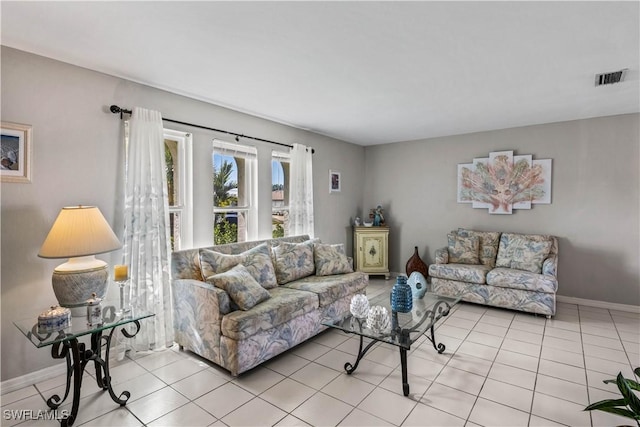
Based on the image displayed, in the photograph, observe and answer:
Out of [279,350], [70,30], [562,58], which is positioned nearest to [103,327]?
[279,350]

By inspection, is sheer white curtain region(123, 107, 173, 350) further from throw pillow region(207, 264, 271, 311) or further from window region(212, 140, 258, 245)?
window region(212, 140, 258, 245)

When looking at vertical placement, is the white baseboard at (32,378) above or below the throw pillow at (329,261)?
below

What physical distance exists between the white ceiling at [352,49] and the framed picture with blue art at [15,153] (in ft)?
1.91

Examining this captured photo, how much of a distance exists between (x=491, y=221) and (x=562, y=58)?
285cm

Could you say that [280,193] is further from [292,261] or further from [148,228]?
[148,228]

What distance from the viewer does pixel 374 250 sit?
18.0ft

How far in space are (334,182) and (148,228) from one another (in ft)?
10.4

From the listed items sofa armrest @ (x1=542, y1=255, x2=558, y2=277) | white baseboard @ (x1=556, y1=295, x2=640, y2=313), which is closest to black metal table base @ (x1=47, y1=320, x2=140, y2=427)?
sofa armrest @ (x1=542, y1=255, x2=558, y2=277)

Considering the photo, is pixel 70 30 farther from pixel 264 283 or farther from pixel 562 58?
pixel 562 58

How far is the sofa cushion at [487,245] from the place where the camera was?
14.8 feet

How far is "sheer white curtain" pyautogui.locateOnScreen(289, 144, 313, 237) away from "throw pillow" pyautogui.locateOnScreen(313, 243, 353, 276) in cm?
59

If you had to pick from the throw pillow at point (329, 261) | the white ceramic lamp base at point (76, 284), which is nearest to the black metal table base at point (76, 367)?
the white ceramic lamp base at point (76, 284)

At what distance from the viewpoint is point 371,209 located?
19.6 feet

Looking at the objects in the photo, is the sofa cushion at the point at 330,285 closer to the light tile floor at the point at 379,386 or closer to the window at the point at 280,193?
the light tile floor at the point at 379,386
